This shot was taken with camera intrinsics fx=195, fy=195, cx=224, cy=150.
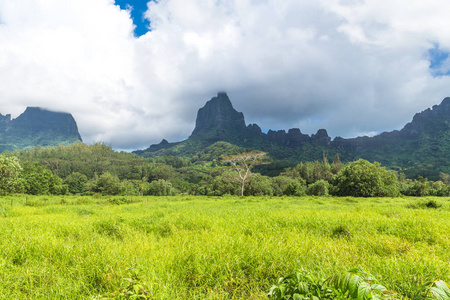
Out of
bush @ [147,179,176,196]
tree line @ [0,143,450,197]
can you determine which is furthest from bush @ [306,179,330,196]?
bush @ [147,179,176,196]

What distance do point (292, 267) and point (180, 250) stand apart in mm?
2347

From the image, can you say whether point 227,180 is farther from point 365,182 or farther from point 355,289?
point 355,289

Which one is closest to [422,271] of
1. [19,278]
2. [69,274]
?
[69,274]

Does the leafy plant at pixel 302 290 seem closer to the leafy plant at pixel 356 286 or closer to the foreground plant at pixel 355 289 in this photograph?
the foreground plant at pixel 355 289

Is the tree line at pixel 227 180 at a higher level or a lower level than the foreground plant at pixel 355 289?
lower

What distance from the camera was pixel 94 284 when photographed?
3.30 meters

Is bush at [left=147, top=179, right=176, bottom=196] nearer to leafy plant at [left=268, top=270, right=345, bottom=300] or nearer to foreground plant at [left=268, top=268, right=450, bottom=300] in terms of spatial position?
leafy plant at [left=268, top=270, right=345, bottom=300]

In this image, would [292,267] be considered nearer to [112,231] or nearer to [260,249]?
[260,249]

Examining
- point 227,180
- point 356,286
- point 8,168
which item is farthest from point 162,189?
point 356,286

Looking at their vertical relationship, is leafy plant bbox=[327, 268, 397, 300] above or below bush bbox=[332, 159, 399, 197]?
above

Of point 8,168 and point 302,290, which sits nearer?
point 302,290

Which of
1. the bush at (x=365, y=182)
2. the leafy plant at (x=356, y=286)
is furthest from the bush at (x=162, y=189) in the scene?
the leafy plant at (x=356, y=286)

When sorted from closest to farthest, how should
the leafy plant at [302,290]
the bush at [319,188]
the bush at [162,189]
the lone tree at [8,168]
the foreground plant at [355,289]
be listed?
the foreground plant at [355,289] → the leafy plant at [302,290] → the lone tree at [8,168] → the bush at [319,188] → the bush at [162,189]

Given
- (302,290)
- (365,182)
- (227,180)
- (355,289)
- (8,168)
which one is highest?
(8,168)
